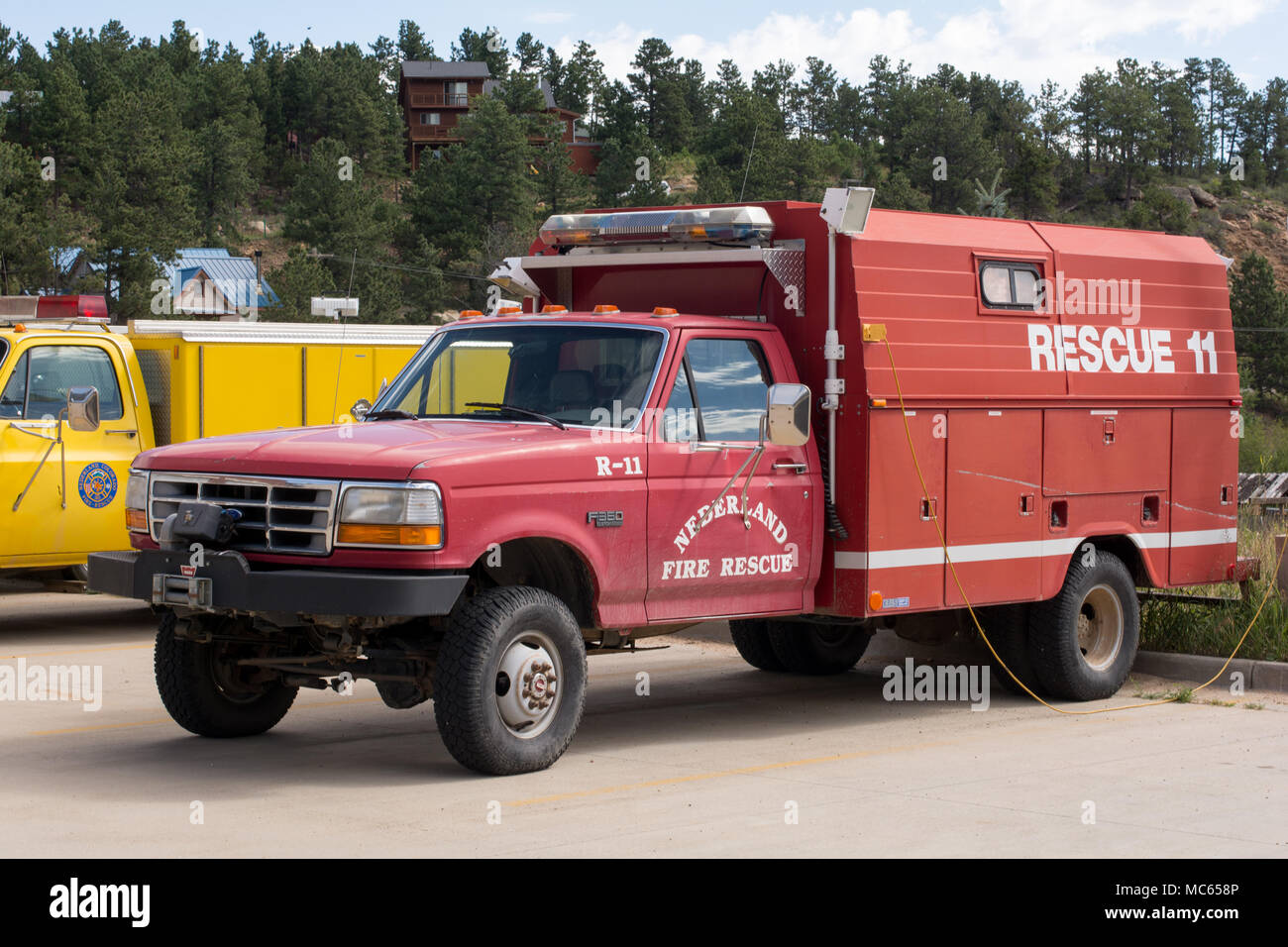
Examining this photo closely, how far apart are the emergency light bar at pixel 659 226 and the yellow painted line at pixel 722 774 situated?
3.07 metres

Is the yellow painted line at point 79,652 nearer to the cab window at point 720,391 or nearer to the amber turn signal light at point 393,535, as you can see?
the amber turn signal light at point 393,535

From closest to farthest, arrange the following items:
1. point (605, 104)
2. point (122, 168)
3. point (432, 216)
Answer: point (122, 168)
point (432, 216)
point (605, 104)

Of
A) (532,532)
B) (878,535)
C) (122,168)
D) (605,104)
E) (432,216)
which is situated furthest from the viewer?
(605,104)

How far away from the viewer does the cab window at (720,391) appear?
28.5 feet

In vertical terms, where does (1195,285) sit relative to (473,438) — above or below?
above

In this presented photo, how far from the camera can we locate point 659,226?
32.3 ft

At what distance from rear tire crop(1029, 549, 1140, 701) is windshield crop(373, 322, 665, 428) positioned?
138 inches

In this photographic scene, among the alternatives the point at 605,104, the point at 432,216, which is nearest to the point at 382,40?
the point at 605,104

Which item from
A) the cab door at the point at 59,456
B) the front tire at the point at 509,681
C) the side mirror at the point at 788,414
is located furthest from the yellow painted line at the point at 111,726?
the cab door at the point at 59,456

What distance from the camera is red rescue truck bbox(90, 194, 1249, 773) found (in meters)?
7.59

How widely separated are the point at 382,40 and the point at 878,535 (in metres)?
130

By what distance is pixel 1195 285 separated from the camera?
37.3 ft

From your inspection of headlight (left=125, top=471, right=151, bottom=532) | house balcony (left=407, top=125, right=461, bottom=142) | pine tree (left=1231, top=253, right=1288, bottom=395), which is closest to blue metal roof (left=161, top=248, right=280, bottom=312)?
house balcony (left=407, top=125, right=461, bottom=142)

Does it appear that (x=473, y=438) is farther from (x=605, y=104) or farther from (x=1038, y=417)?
(x=605, y=104)
